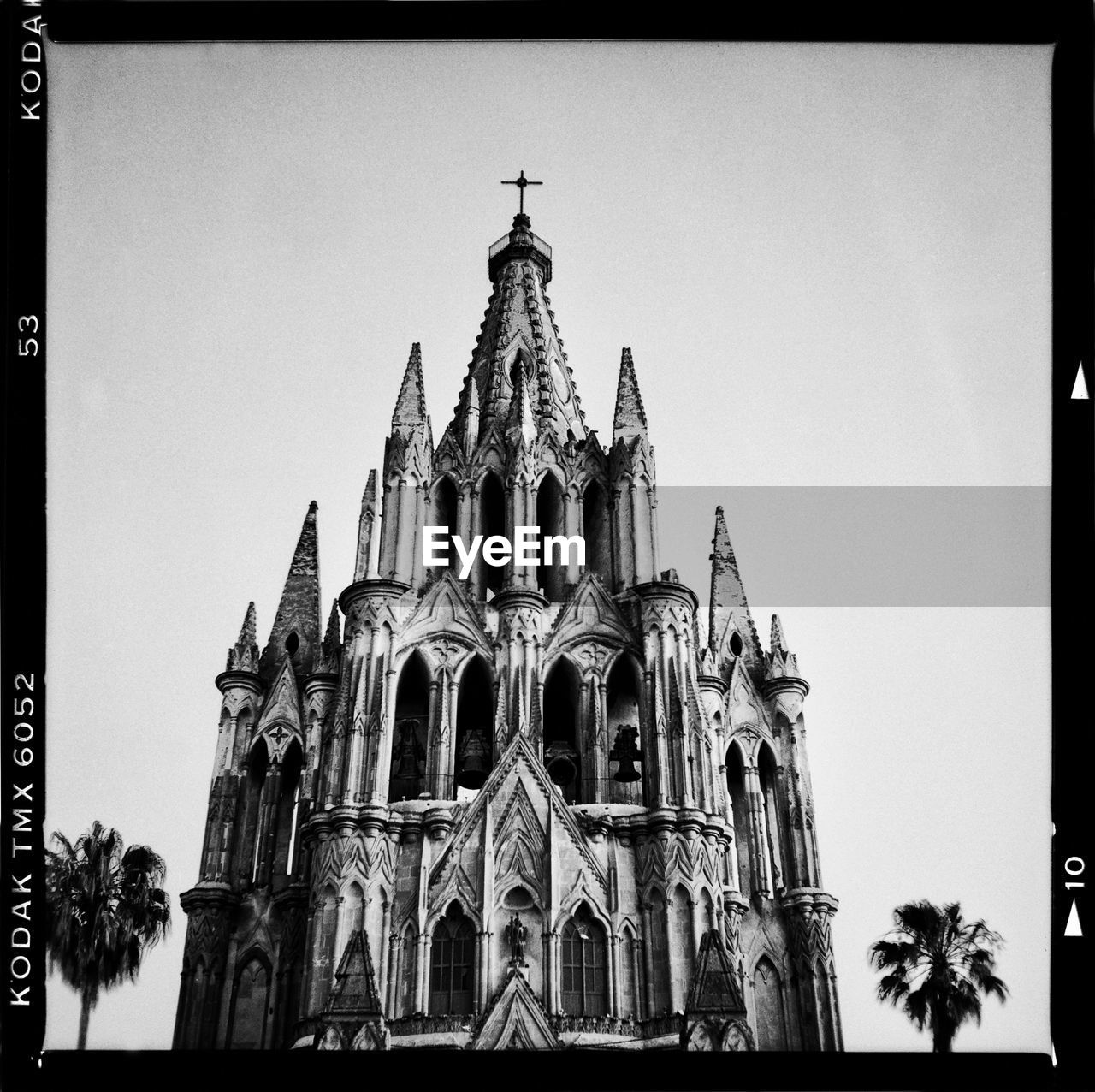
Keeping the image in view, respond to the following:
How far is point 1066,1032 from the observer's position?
17.8m

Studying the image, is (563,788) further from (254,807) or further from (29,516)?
(29,516)

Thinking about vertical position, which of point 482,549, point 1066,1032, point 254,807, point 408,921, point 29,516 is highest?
point 482,549

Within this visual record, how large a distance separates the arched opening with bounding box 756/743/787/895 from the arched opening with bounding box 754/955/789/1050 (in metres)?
1.70

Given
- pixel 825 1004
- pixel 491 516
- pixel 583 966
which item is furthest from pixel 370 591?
pixel 825 1004

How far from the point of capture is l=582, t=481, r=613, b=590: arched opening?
101ft

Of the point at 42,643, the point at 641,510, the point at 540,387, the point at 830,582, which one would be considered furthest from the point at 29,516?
the point at 540,387

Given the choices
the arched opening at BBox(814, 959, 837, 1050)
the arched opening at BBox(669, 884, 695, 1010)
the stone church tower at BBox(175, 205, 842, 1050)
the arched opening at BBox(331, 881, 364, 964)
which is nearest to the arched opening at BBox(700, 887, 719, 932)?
the stone church tower at BBox(175, 205, 842, 1050)

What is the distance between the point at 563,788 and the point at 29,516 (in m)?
12.5

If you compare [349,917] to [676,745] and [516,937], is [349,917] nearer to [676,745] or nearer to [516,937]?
[516,937]

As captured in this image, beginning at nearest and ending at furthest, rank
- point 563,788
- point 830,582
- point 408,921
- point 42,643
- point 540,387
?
point 42,643 < point 830,582 < point 408,921 < point 563,788 < point 540,387

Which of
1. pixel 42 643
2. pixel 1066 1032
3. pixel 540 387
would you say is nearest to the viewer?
pixel 1066 1032

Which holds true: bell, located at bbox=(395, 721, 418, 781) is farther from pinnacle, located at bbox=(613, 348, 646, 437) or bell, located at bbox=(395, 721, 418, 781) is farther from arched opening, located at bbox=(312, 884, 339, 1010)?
pinnacle, located at bbox=(613, 348, 646, 437)

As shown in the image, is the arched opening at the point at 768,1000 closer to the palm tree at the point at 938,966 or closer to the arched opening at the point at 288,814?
the palm tree at the point at 938,966

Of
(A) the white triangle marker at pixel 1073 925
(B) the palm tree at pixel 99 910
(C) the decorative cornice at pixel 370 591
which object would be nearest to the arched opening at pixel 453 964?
(B) the palm tree at pixel 99 910
